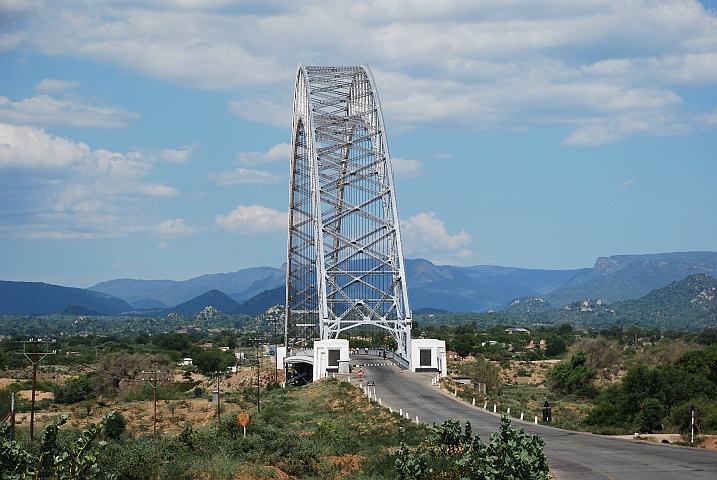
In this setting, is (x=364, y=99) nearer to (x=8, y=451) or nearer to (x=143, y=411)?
(x=143, y=411)

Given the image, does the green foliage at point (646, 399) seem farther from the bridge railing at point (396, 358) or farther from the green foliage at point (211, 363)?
the green foliage at point (211, 363)

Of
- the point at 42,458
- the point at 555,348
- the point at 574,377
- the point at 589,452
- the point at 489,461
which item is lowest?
the point at 574,377

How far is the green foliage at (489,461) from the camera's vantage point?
19.6 meters

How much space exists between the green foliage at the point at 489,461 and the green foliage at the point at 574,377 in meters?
47.8

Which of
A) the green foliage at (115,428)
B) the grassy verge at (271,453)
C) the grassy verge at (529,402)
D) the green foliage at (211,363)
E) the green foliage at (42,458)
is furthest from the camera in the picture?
the green foliage at (211,363)

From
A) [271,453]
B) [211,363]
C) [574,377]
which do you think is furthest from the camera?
[211,363]

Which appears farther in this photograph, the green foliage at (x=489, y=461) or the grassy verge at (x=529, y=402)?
the grassy verge at (x=529, y=402)

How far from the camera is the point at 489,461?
805 inches

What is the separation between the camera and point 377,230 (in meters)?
81.5

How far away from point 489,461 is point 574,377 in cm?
5781

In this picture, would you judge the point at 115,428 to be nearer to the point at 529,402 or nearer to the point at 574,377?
the point at 529,402

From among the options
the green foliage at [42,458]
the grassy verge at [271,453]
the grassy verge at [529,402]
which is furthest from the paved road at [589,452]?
the green foliage at [42,458]

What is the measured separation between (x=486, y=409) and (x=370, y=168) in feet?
130

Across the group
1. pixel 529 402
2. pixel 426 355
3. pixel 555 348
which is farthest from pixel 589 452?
pixel 555 348
